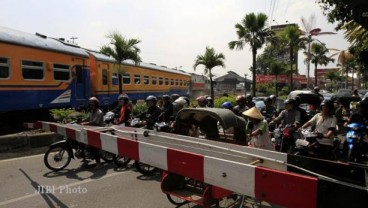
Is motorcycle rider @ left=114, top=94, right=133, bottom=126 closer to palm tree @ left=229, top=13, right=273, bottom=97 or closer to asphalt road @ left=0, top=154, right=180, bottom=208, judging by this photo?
asphalt road @ left=0, top=154, right=180, bottom=208

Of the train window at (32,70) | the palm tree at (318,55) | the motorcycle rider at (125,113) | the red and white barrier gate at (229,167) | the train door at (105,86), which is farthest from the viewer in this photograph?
the palm tree at (318,55)

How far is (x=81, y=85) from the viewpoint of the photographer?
14602 mm

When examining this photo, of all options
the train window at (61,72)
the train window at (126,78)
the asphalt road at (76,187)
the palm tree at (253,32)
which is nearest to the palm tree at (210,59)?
the palm tree at (253,32)

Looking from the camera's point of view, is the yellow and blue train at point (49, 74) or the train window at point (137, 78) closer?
the yellow and blue train at point (49, 74)

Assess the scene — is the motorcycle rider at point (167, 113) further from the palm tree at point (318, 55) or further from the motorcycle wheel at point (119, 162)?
the palm tree at point (318, 55)

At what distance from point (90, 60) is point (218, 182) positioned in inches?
560

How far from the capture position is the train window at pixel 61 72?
12.9m

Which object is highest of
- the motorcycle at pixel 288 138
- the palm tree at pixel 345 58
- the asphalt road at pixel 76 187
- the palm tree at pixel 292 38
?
the palm tree at pixel 292 38

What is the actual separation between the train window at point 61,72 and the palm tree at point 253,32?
13.4m

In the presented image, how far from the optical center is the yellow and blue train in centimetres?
1077

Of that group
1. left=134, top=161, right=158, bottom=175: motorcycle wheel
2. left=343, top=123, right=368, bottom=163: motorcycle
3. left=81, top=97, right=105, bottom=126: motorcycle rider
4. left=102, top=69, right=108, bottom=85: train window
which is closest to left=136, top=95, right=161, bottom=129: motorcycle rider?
left=81, top=97, right=105, bottom=126: motorcycle rider

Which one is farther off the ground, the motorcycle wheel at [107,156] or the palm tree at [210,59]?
the palm tree at [210,59]

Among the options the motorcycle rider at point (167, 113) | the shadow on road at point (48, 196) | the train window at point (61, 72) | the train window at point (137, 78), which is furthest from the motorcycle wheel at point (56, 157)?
the train window at point (137, 78)

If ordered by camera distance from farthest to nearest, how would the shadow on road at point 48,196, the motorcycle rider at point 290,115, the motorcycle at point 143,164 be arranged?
the motorcycle rider at point 290,115 → the motorcycle at point 143,164 → the shadow on road at point 48,196
